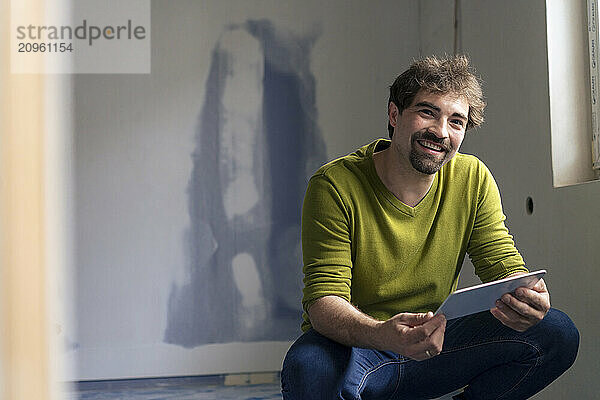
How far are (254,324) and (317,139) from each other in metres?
1.01

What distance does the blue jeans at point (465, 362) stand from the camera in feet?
4.65

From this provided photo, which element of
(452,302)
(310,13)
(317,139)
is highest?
(310,13)

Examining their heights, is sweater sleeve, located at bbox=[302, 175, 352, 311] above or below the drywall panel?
below

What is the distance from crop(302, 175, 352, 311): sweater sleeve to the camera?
4.79 feet

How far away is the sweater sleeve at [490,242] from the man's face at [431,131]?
151 millimetres

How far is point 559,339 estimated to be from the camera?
1449 millimetres

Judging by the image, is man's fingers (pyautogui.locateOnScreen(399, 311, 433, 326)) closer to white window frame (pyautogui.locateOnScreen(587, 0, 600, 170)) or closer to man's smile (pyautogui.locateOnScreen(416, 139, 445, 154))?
man's smile (pyautogui.locateOnScreen(416, 139, 445, 154))

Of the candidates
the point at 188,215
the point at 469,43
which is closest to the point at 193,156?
the point at 188,215

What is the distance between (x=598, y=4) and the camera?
6.91 ft

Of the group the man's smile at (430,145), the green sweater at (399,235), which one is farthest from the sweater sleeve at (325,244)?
the man's smile at (430,145)

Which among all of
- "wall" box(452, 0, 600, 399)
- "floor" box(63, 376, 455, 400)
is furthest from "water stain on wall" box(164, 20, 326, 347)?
"wall" box(452, 0, 600, 399)

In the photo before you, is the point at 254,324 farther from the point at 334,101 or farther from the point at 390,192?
the point at 390,192

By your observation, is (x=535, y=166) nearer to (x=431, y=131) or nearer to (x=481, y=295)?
(x=431, y=131)

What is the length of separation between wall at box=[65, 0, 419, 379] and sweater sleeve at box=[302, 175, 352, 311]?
2001 millimetres
